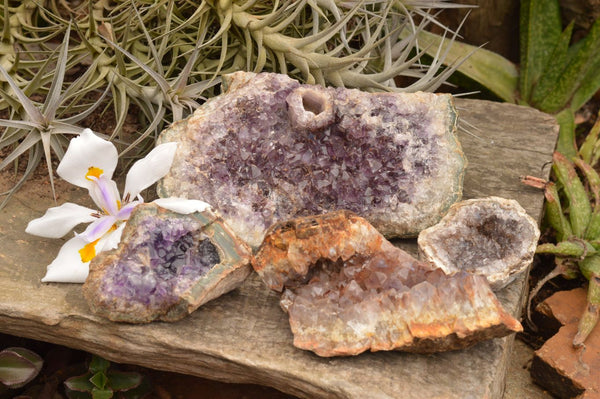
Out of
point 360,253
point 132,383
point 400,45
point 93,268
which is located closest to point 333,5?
point 400,45

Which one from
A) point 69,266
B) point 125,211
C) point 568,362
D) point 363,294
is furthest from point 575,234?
point 69,266

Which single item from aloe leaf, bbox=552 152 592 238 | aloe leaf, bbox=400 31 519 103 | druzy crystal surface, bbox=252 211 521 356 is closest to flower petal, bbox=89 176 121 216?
druzy crystal surface, bbox=252 211 521 356

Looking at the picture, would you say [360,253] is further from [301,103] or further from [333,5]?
[333,5]

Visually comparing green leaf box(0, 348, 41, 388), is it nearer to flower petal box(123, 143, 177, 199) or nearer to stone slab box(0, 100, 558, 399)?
stone slab box(0, 100, 558, 399)

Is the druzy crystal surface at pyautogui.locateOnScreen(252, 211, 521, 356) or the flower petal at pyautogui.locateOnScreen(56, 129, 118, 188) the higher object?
the flower petal at pyautogui.locateOnScreen(56, 129, 118, 188)

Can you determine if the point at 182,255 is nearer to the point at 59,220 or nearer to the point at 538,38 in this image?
the point at 59,220
